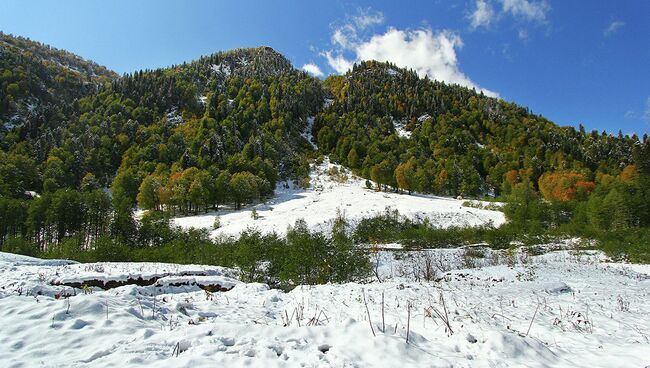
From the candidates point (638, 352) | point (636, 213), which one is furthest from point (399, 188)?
point (638, 352)

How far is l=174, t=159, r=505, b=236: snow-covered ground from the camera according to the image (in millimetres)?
82375

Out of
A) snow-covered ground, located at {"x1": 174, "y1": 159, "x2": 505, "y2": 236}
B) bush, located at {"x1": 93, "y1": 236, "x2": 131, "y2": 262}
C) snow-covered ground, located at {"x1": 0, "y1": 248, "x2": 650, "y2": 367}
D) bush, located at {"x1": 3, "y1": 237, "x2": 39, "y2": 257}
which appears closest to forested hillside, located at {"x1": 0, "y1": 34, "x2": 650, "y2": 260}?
bush, located at {"x1": 3, "y1": 237, "x2": 39, "y2": 257}

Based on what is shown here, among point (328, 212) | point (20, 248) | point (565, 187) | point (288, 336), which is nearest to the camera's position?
point (288, 336)

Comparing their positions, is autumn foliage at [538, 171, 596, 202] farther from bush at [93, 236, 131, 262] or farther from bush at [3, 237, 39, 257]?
bush at [3, 237, 39, 257]

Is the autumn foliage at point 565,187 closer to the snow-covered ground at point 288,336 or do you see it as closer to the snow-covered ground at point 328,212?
the snow-covered ground at point 328,212

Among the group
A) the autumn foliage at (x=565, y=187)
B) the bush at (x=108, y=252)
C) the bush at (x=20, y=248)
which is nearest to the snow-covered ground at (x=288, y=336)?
the bush at (x=108, y=252)

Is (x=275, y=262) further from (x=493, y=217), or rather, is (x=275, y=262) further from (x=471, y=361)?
(x=493, y=217)

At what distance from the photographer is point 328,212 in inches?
3484

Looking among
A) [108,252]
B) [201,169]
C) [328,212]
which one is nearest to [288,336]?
[108,252]

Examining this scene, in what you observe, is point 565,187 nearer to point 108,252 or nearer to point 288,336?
point 108,252

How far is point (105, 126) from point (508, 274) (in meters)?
191

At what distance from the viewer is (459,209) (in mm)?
92562

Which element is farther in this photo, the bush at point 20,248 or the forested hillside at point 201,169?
the forested hillside at point 201,169

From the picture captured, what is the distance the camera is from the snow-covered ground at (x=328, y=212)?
82.4 meters
